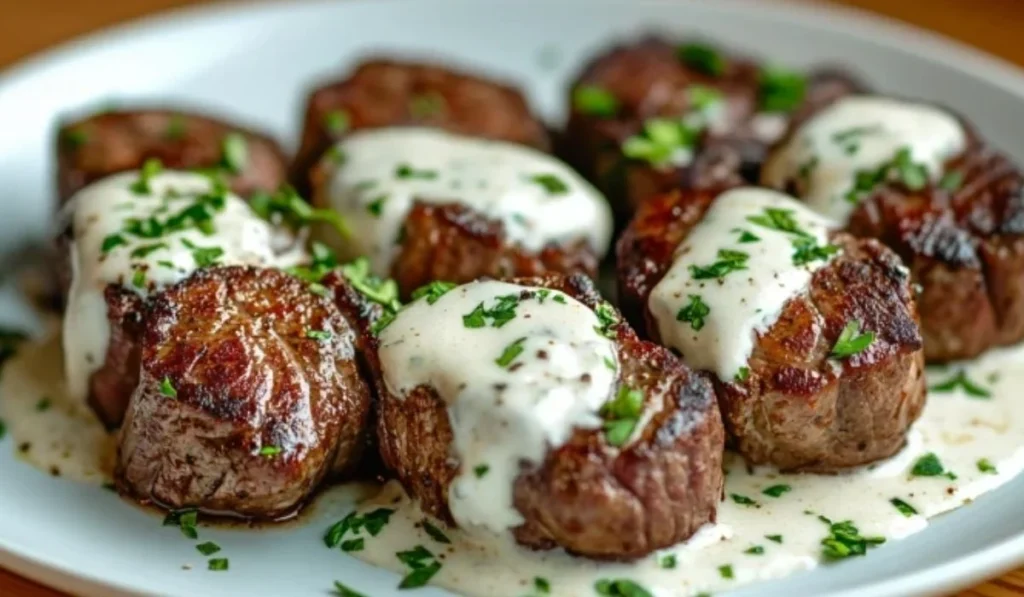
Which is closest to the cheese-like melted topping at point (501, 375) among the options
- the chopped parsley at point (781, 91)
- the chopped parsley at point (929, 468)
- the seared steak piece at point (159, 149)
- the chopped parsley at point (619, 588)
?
the chopped parsley at point (619, 588)

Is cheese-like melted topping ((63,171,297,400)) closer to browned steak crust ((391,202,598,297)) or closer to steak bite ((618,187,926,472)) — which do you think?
browned steak crust ((391,202,598,297))

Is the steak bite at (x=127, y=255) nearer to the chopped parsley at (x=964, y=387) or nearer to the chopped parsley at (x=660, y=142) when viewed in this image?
the chopped parsley at (x=660, y=142)

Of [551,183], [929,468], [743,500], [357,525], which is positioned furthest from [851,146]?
[357,525]

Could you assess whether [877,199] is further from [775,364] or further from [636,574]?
[636,574]

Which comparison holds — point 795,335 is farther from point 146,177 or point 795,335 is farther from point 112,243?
point 146,177

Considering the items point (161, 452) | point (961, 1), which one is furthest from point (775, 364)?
Result: point (961, 1)
